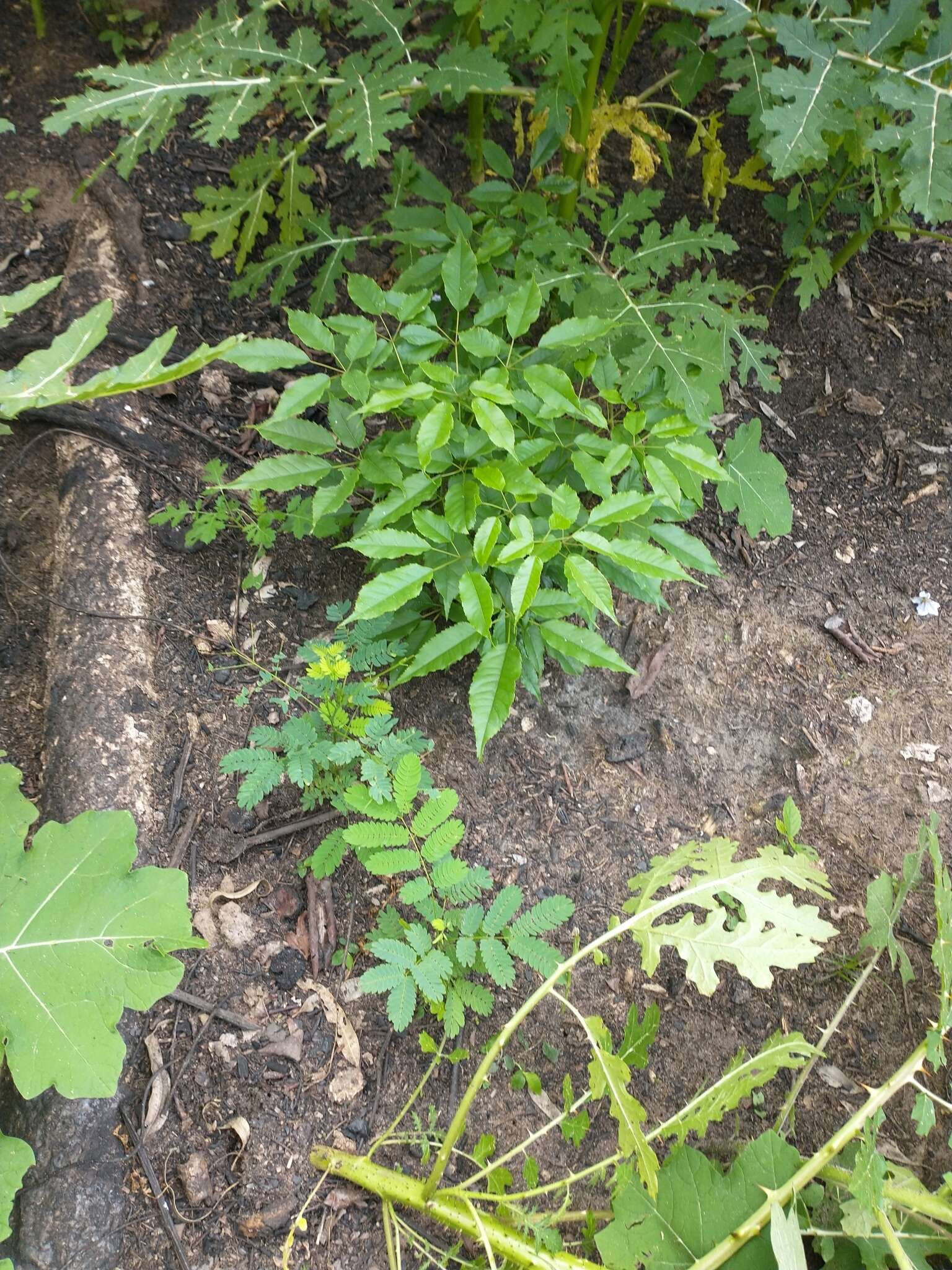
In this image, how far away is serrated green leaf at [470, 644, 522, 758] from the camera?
1860mm

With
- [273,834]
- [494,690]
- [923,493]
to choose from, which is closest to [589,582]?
[494,690]

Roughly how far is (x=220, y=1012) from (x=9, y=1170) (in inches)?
21.6

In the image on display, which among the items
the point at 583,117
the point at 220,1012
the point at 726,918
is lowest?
the point at 220,1012

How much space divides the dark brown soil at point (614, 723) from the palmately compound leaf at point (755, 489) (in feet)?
1.56

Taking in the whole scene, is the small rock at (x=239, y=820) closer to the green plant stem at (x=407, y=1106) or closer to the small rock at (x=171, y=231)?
the green plant stem at (x=407, y=1106)

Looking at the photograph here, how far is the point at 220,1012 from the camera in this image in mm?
2066

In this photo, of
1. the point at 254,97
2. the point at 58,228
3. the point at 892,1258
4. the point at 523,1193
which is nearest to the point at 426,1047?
the point at 523,1193

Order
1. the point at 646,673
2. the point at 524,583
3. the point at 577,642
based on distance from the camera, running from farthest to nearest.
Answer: the point at 646,673
the point at 577,642
the point at 524,583

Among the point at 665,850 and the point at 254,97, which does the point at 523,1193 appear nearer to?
the point at 665,850

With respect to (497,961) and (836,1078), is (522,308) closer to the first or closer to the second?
(497,961)

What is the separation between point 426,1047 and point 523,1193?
37 cm

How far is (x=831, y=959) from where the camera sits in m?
2.28

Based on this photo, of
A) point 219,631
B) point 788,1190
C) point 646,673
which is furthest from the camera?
point 646,673

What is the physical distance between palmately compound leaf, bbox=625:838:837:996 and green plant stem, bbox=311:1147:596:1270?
1.83 feet
